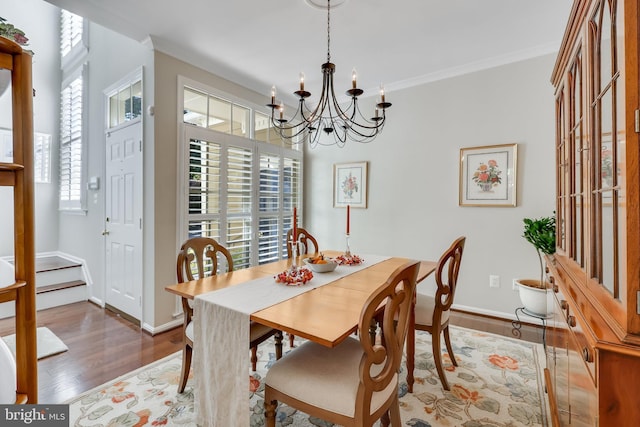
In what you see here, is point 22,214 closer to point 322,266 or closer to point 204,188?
point 322,266

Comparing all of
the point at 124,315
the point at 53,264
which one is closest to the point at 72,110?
the point at 53,264

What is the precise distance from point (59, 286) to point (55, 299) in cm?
20

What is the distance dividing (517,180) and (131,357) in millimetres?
3796

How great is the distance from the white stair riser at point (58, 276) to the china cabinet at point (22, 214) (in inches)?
135

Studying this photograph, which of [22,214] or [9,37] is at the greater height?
[9,37]

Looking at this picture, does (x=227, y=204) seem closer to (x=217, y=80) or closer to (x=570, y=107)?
(x=217, y=80)

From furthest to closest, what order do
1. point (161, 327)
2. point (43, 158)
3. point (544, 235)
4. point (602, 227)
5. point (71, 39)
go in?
point (43, 158), point (71, 39), point (161, 327), point (544, 235), point (602, 227)

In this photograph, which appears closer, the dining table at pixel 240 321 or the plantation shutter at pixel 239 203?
the dining table at pixel 240 321

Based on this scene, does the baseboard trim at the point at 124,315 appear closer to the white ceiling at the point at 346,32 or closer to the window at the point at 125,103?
the window at the point at 125,103

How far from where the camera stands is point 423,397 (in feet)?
6.14

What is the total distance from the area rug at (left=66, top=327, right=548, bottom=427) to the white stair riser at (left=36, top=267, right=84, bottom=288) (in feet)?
8.32

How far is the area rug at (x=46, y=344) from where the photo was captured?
94.8 inches

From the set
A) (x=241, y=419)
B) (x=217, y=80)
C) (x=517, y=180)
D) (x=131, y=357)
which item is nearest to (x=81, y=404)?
(x=131, y=357)

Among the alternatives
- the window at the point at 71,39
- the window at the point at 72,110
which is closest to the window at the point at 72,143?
the window at the point at 72,110
